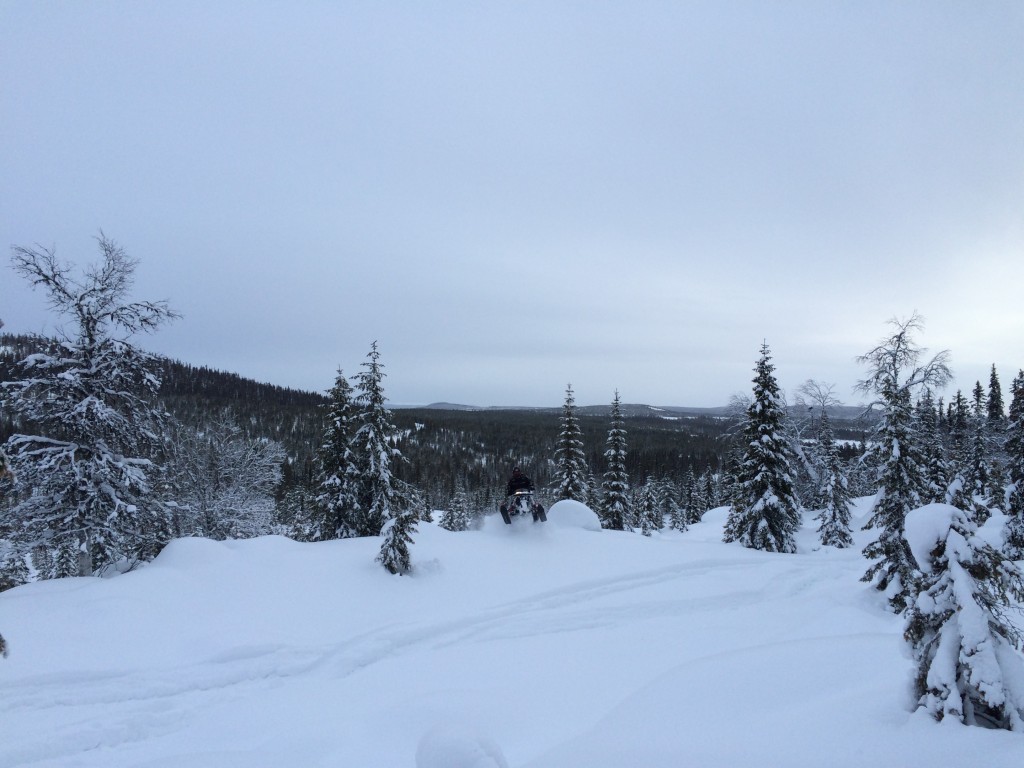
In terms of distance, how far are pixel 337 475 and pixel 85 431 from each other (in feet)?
33.9

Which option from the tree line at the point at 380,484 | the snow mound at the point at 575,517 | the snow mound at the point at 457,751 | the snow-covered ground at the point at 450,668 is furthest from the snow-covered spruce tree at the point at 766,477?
the snow mound at the point at 457,751

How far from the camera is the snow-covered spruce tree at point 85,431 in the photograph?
37.9ft

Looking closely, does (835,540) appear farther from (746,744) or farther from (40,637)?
(40,637)

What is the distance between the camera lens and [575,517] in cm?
1742

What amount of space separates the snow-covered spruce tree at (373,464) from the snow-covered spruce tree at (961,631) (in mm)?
18339

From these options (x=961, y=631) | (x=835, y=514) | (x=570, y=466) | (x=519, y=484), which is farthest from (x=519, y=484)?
(x=835, y=514)

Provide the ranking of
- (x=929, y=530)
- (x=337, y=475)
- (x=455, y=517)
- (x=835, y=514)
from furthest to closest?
(x=455, y=517) → (x=835, y=514) → (x=337, y=475) → (x=929, y=530)

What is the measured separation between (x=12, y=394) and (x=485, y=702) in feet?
44.4

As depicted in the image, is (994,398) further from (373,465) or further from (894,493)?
(373,465)

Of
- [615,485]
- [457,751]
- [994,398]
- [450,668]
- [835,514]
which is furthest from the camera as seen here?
[994,398]

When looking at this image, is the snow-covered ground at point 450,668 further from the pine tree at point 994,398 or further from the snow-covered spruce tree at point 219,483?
the pine tree at point 994,398

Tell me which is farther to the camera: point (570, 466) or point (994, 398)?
point (994, 398)

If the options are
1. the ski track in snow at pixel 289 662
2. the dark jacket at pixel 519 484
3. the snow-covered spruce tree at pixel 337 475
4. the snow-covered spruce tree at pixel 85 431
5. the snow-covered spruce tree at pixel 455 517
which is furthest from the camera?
the snow-covered spruce tree at pixel 455 517

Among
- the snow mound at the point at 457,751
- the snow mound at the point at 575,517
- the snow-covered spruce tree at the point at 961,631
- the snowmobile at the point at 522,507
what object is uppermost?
the snow-covered spruce tree at the point at 961,631
